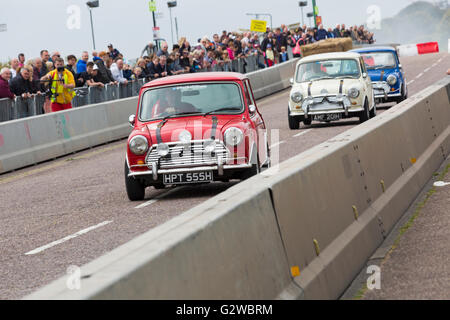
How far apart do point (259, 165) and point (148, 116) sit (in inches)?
67.2

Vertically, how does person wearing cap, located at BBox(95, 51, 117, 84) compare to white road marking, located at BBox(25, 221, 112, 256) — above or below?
above

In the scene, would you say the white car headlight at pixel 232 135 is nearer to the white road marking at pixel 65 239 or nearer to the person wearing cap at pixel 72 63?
the white road marking at pixel 65 239

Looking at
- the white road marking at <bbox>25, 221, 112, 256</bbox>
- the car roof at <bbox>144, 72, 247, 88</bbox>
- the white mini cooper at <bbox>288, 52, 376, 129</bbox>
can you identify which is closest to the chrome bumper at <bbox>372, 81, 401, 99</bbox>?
the white mini cooper at <bbox>288, 52, 376, 129</bbox>

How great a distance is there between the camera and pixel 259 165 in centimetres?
1294

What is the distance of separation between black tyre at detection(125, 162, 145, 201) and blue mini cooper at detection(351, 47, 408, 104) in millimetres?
13769

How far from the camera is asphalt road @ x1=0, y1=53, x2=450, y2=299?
8836 mm

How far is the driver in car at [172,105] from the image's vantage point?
43.2ft

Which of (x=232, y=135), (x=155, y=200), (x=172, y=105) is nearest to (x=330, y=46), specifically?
(x=172, y=105)

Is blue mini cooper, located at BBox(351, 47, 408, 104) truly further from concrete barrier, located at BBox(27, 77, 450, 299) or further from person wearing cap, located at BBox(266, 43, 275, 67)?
person wearing cap, located at BBox(266, 43, 275, 67)

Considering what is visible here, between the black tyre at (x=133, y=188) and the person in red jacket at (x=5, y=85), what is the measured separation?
341 inches

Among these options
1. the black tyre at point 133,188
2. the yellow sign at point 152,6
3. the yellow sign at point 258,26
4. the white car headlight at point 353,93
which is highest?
the yellow sign at point 152,6

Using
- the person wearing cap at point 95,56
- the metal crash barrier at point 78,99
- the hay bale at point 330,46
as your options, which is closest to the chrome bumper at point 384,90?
the metal crash barrier at point 78,99
